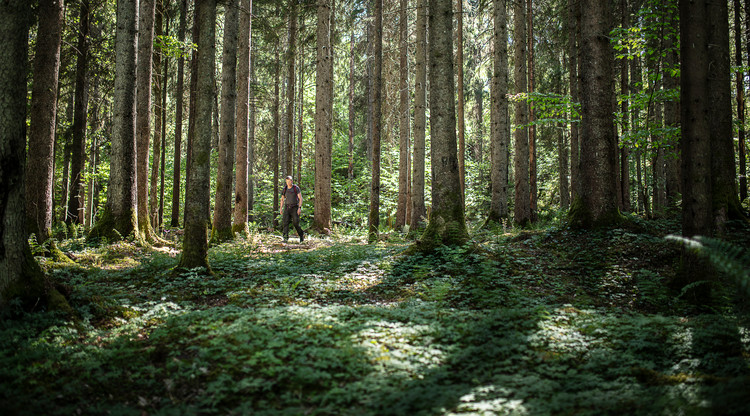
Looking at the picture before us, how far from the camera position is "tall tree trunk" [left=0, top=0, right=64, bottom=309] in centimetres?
477

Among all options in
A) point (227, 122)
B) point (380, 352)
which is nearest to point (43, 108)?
point (227, 122)

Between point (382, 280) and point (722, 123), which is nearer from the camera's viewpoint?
point (382, 280)

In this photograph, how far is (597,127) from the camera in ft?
32.8

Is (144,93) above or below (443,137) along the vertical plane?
above

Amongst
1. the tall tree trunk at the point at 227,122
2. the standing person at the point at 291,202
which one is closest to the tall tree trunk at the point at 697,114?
the tall tree trunk at the point at 227,122

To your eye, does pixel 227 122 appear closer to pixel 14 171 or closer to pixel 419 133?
pixel 419 133

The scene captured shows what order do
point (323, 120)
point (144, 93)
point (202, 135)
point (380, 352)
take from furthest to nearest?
point (323, 120) → point (144, 93) → point (202, 135) → point (380, 352)

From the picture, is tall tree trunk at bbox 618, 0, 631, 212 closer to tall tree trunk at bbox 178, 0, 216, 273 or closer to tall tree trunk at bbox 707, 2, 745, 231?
tall tree trunk at bbox 707, 2, 745, 231

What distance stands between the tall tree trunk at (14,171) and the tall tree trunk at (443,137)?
661cm

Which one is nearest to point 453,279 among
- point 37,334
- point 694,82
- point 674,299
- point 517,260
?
point 517,260

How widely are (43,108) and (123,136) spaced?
1645 millimetres

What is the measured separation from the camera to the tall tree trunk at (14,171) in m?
4.77

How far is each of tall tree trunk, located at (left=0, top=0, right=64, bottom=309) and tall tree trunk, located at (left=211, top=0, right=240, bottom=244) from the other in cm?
662

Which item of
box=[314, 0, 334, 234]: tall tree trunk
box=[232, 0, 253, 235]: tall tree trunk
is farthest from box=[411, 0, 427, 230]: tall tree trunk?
box=[232, 0, 253, 235]: tall tree trunk
